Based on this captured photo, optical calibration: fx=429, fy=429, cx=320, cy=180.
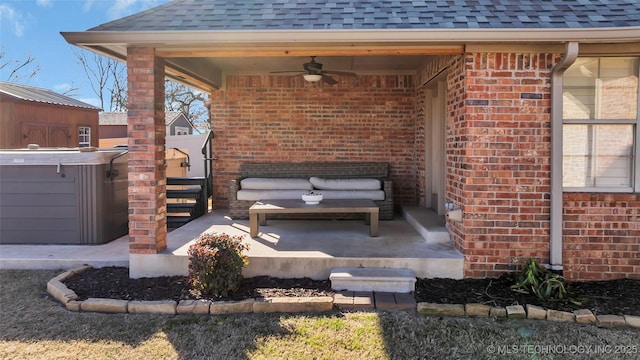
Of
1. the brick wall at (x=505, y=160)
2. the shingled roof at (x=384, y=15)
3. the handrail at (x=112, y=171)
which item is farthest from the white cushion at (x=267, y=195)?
the brick wall at (x=505, y=160)

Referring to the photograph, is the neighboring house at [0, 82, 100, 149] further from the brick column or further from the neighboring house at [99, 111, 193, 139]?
the brick column

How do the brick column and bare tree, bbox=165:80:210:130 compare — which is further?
bare tree, bbox=165:80:210:130

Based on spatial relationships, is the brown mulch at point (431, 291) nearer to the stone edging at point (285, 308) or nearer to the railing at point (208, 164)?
the stone edging at point (285, 308)

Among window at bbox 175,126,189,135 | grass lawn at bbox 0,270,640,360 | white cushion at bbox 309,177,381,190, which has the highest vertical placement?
window at bbox 175,126,189,135

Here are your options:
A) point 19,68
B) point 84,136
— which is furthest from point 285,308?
point 19,68

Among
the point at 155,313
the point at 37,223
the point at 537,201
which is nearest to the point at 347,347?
the point at 155,313

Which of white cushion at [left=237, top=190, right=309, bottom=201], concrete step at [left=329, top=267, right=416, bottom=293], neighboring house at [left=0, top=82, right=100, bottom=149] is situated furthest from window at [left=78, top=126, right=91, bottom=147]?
concrete step at [left=329, top=267, right=416, bottom=293]

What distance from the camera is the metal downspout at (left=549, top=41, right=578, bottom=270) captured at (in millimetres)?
4277

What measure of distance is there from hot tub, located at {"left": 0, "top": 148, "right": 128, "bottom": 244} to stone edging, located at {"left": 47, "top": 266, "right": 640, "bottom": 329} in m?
1.85

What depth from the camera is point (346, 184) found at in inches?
272

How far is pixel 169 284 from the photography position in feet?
14.3

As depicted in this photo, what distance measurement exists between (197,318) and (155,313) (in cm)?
42

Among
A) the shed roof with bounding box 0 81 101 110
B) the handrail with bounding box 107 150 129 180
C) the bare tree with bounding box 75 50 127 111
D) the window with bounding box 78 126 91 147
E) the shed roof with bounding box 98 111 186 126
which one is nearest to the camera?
the handrail with bounding box 107 150 129 180

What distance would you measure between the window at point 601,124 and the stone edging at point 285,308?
4.69 ft
